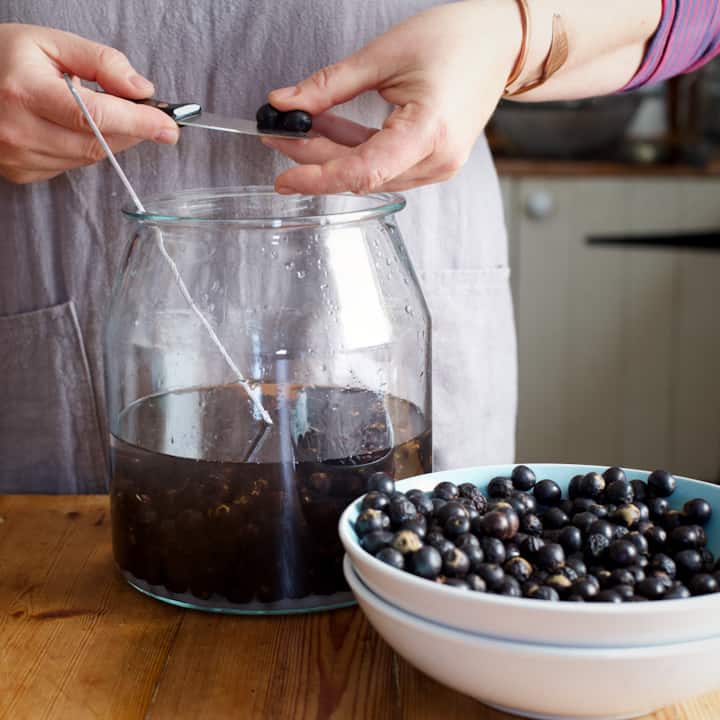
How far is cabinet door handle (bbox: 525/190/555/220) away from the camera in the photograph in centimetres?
262

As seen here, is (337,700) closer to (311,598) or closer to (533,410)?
(311,598)

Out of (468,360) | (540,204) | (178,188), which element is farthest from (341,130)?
(540,204)

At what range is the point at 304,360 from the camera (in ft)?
2.70

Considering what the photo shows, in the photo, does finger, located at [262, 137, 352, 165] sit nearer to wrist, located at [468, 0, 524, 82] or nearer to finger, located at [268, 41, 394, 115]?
finger, located at [268, 41, 394, 115]

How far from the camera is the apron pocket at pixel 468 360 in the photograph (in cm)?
121

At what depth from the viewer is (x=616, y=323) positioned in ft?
8.82

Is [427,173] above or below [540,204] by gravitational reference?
above

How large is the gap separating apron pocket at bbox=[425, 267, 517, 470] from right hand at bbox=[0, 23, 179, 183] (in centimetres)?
42

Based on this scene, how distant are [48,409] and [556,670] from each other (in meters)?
0.75

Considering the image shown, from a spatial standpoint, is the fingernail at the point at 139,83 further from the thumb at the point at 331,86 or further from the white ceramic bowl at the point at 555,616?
the white ceramic bowl at the point at 555,616

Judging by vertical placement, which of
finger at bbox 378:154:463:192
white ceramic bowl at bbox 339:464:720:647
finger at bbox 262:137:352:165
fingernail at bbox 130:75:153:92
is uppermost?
fingernail at bbox 130:75:153:92

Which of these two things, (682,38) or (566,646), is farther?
(682,38)

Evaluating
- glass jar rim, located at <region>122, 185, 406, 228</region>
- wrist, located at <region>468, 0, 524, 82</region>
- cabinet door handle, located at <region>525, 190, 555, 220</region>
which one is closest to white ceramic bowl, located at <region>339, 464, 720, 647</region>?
glass jar rim, located at <region>122, 185, 406, 228</region>

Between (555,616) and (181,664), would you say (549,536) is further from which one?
(181,664)
